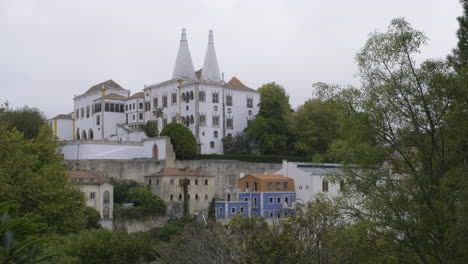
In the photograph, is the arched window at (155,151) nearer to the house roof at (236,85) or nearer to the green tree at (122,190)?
the green tree at (122,190)

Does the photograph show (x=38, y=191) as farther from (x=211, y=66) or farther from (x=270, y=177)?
(x=211, y=66)

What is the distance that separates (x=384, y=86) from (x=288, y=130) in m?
52.5

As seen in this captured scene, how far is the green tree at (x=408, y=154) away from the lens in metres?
14.2

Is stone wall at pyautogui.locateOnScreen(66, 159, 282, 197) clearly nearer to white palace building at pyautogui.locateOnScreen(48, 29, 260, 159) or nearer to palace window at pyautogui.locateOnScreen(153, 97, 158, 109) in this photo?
white palace building at pyautogui.locateOnScreen(48, 29, 260, 159)

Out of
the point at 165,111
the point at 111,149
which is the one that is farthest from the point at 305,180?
the point at 165,111

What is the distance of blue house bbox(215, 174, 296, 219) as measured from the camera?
176ft

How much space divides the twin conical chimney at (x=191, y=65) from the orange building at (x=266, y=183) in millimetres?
17508

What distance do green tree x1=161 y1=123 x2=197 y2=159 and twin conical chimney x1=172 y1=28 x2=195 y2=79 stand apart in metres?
11.7

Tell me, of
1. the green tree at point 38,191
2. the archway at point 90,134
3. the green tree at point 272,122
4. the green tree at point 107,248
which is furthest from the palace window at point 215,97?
the green tree at point 107,248

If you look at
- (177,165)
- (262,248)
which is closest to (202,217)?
(177,165)

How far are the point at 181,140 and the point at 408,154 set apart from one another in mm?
45836

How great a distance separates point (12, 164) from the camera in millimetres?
26250

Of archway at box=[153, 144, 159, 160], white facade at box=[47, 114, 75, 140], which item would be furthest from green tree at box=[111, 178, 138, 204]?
white facade at box=[47, 114, 75, 140]

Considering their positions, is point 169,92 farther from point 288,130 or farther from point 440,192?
point 440,192
